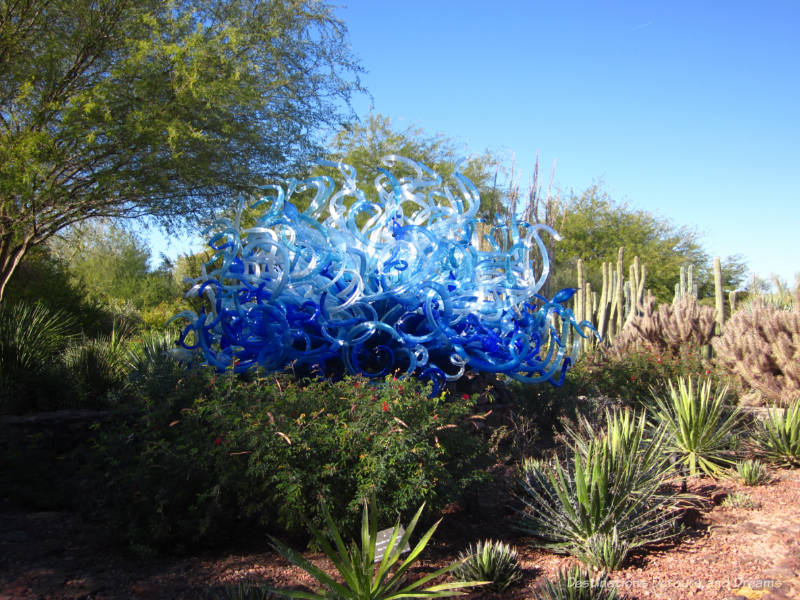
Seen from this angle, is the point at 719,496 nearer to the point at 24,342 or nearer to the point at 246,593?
the point at 246,593

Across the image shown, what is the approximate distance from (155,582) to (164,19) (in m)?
13.1

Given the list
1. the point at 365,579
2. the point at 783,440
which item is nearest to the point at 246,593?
the point at 365,579

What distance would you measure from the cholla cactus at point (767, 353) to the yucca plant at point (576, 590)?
6.89 m

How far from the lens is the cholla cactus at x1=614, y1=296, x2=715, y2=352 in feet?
40.7

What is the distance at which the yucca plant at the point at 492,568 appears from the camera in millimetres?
4086

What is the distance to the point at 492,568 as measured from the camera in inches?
161

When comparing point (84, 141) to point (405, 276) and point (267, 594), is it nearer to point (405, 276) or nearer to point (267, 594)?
point (405, 276)

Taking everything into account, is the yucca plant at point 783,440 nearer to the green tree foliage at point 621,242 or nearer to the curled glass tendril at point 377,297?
the curled glass tendril at point 377,297

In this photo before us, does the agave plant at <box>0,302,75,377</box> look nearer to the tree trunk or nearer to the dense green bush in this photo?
the tree trunk

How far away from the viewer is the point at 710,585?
13.4ft

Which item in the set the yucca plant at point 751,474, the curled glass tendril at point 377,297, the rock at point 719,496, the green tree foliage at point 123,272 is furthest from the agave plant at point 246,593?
the green tree foliage at point 123,272

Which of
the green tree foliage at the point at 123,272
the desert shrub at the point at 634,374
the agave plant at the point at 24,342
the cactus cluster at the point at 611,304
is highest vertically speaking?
the green tree foliage at the point at 123,272

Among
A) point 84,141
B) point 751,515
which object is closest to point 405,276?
point 751,515

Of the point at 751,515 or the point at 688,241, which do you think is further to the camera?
the point at 688,241
